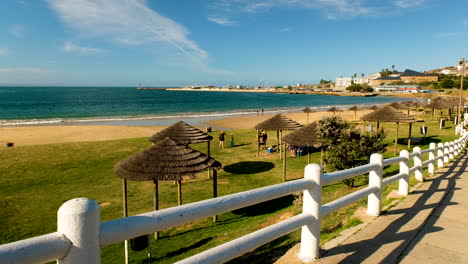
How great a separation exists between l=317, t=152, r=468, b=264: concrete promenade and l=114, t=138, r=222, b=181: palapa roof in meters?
5.02

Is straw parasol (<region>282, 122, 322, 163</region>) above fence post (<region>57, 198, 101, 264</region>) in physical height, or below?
below

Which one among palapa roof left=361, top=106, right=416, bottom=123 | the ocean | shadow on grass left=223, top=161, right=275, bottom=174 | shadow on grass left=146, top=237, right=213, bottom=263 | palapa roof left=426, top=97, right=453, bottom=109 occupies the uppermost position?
palapa roof left=426, top=97, right=453, bottom=109

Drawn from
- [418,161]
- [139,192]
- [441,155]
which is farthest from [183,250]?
[441,155]

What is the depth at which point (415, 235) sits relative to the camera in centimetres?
423

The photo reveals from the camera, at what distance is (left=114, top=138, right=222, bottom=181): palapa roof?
7867 millimetres

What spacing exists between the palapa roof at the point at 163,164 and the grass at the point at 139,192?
1.78 m

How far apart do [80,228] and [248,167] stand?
45.7 feet

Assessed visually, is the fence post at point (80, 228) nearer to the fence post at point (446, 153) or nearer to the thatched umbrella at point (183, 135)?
the thatched umbrella at point (183, 135)

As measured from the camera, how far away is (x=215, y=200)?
241 cm

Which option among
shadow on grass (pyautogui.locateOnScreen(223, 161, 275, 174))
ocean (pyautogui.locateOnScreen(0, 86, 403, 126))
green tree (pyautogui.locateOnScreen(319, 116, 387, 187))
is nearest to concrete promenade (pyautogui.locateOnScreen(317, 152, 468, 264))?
green tree (pyautogui.locateOnScreen(319, 116, 387, 187))

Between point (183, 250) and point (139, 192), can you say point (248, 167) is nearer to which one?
point (139, 192)

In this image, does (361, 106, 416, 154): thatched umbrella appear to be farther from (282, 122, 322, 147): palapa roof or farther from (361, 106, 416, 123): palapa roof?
(282, 122, 322, 147): palapa roof

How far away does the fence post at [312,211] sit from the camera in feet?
11.0

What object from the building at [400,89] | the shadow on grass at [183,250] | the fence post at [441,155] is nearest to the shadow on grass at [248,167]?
the shadow on grass at [183,250]
